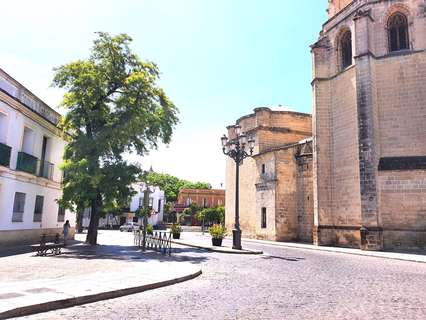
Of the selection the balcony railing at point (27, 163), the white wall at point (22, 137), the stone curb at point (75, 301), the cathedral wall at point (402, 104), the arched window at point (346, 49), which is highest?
the arched window at point (346, 49)

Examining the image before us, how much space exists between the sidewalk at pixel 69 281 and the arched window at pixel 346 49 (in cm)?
1842

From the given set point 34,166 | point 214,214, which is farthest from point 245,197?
point 34,166

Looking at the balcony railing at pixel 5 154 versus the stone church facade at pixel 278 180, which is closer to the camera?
the balcony railing at pixel 5 154

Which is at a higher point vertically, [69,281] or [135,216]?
[135,216]

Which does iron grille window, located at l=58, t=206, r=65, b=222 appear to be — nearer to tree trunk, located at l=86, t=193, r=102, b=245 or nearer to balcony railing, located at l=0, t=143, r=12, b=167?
tree trunk, located at l=86, t=193, r=102, b=245

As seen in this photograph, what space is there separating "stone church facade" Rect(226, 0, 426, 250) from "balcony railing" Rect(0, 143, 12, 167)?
17.0m

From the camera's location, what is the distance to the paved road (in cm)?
570

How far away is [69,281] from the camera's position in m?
7.98

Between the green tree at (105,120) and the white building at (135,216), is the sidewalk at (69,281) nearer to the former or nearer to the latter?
the green tree at (105,120)

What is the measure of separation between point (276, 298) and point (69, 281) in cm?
452

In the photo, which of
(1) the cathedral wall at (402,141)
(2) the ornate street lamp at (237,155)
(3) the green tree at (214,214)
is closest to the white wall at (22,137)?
(2) the ornate street lamp at (237,155)

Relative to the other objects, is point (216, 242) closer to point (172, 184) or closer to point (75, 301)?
point (75, 301)

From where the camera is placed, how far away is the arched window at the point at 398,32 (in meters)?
21.0

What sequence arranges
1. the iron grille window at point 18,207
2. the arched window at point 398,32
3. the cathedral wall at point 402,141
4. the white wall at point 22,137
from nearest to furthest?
the white wall at point 22,137 < the iron grille window at point 18,207 < the cathedral wall at point 402,141 < the arched window at point 398,32
